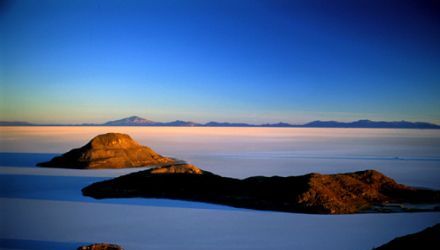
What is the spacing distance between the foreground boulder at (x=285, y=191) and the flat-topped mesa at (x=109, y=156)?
8427 millimetres

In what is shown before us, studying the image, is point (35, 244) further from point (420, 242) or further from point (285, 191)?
point (285, 191)

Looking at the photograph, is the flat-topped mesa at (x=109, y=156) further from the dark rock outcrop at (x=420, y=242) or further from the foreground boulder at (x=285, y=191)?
the dark rock outcrop at (x=420, y=242)

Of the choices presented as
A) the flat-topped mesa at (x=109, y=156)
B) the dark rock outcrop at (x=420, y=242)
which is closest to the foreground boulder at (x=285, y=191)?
the dark rock outcrop at (x=420, y=242)

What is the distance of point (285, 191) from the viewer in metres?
12.6

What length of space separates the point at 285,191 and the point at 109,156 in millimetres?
14080

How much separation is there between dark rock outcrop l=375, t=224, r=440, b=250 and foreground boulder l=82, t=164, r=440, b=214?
16.0 feet

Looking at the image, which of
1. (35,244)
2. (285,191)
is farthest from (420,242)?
(35,244)

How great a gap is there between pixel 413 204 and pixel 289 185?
3.53 metres

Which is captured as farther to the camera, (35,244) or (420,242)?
(35,244)

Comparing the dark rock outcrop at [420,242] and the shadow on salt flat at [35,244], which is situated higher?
the dark rock outcrop at [420,242]

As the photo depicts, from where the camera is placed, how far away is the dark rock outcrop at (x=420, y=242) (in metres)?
6.00

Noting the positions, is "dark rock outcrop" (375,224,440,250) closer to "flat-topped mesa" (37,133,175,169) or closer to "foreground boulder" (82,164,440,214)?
"foreground boulder" (82,164,440,214)

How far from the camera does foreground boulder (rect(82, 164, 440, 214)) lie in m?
11.8

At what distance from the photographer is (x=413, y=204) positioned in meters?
12.0
